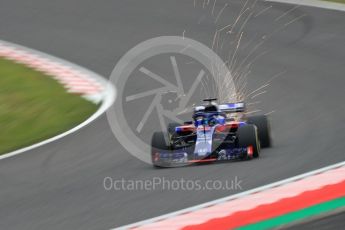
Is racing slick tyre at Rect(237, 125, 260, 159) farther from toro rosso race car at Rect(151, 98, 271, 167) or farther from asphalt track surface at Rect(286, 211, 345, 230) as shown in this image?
asphalt track surface at Rect(286, 211, 345, 230)

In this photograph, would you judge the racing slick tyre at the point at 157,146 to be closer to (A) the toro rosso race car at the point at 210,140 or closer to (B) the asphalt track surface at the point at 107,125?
(A) the toro rosso race car at the point at 210,140

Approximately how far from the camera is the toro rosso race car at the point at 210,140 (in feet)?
30.2

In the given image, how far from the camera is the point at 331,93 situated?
41.6ft

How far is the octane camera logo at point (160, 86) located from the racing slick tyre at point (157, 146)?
375mm

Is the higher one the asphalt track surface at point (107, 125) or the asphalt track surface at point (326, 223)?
the asphalt track surface at point (107, 125)

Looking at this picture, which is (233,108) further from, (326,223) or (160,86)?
(160,86)

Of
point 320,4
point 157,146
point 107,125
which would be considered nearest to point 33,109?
point 107,125

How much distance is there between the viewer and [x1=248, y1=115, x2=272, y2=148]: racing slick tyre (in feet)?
31.9

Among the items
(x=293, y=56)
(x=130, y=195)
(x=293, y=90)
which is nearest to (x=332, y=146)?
(x=130, y=195)

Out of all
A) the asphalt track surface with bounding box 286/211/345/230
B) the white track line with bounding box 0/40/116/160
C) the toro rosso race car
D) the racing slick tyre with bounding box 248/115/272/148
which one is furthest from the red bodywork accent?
the white track line with bounding box 0/40/116/160

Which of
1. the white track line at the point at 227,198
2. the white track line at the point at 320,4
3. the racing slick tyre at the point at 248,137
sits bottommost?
the white track line at the point at 227,198

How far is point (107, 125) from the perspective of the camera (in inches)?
464

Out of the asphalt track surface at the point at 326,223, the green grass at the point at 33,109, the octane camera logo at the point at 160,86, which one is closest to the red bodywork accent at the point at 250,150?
the octane camera logo at the point at 160,86

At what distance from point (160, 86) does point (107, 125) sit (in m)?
2.74
